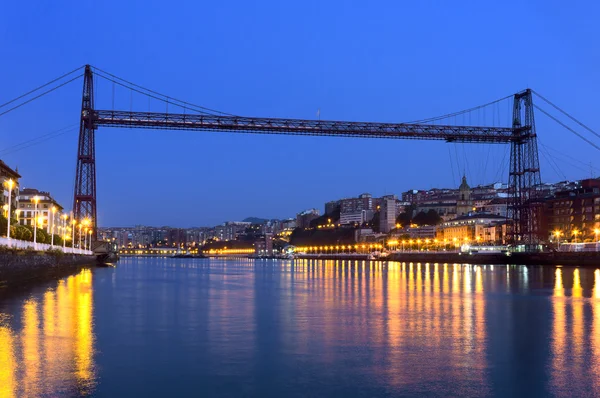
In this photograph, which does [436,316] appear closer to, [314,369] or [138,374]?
[314,369]

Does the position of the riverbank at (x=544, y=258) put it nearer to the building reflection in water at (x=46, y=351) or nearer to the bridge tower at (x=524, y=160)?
the bridge tower at (x=524, y=160)

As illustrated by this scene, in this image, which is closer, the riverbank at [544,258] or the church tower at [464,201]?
the riverbank at [544,258]

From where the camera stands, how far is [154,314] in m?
16.5

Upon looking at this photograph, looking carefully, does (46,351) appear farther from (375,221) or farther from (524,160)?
(375,221)

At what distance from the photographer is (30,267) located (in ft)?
94.9

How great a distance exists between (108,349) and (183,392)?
128 inches

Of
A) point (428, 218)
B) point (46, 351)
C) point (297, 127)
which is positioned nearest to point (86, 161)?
point (297, 127)

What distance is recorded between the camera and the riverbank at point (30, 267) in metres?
24.0

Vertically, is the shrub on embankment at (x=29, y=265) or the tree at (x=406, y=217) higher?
the tree at (x=406, y=217)

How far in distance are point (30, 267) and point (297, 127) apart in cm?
3171

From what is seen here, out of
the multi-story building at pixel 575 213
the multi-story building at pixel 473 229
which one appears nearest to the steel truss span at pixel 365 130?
the multi-story building at pixel 575 213

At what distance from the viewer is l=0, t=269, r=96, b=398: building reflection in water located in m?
7.85

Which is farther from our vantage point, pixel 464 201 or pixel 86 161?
pixel 464 201

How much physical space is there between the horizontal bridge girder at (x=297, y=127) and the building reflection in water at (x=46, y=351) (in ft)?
121
